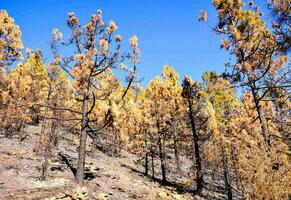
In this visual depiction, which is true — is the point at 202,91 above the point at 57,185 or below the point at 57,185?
above

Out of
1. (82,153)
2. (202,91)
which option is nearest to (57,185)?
(82,153)

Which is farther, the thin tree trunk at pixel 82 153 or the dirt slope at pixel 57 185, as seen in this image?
the thin tree trunk at pixel 82 153

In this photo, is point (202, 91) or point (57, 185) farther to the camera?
point (202, 91)

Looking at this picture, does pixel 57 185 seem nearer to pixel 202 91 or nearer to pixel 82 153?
pixel 82 153

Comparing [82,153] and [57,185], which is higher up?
[82,153]

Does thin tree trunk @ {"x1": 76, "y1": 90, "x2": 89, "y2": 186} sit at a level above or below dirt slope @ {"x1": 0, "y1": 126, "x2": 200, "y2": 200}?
above

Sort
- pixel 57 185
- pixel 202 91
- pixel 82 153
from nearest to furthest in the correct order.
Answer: pixel 57 185, pixel 82 153, pixel 202 91

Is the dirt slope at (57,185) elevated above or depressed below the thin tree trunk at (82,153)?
below

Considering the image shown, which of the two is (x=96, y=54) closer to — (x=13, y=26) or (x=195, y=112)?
(x=13, y=26)

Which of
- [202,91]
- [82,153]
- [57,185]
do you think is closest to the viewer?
[57,185]

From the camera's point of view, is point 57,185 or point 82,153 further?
point 82,153

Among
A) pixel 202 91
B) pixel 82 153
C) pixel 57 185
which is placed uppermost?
pixel 202 91

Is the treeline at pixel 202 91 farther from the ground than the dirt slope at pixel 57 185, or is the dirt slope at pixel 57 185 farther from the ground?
the treeline at pixel 202 91

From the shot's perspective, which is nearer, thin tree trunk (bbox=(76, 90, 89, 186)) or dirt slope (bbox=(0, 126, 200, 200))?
dirt slope (bbox=(0, 126, 200, 200))
